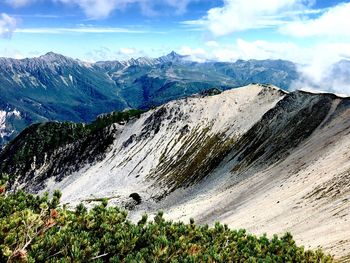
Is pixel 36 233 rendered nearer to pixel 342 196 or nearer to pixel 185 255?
pixel 185 255

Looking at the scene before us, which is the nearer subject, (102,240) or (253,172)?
(102,240)

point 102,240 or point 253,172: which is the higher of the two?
point 102,240

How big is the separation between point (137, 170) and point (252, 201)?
3951 inches

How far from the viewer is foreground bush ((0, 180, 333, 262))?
19.8 m

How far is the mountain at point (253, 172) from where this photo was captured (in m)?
68.4

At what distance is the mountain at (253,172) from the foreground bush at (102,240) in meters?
15.6

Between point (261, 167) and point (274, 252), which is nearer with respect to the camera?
point (274, 252)

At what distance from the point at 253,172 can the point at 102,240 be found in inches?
3748

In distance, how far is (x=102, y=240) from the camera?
24.1 metres

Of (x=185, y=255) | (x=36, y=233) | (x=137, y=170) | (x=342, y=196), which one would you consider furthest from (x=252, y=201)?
(x=137, y=170)

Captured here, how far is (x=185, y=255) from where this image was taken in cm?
2564

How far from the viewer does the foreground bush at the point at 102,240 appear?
65.0 ft

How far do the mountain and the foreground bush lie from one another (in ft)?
51.3

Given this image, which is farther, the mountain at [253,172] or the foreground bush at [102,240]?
the mountain at [253,172]
